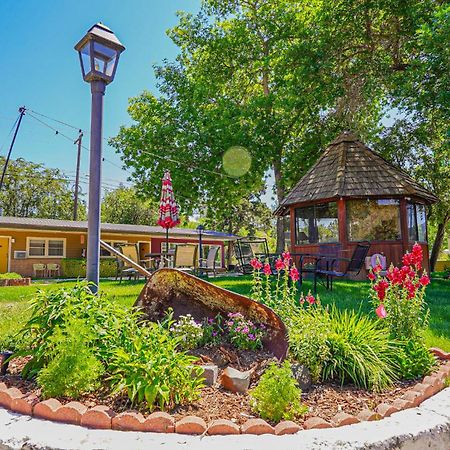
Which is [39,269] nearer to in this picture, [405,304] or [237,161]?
[237,161]

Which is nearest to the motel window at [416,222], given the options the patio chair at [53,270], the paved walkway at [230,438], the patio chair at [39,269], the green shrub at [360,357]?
the green shrub at [360,357]

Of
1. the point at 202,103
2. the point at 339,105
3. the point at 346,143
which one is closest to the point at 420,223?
the point at 346,143

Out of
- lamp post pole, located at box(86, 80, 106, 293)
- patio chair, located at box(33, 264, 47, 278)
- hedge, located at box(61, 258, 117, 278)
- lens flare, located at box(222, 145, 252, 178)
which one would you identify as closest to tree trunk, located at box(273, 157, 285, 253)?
lens flare, located at box(222, 145, 252, 178)

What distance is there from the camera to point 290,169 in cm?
1558

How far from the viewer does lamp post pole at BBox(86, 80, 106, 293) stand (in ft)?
10.2

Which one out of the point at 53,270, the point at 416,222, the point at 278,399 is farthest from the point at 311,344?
the point at 53,270

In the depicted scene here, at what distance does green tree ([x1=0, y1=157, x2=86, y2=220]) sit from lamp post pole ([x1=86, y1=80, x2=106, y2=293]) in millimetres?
29828

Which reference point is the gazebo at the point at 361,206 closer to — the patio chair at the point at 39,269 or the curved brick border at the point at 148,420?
the curved brick border at the point at 148,420

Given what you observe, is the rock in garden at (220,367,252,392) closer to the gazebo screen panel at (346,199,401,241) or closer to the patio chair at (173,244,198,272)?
the patio chair at (173,244,198,272)

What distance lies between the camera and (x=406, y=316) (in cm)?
291

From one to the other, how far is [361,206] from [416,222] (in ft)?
6.29

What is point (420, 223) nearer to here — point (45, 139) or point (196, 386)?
point (196, 386)

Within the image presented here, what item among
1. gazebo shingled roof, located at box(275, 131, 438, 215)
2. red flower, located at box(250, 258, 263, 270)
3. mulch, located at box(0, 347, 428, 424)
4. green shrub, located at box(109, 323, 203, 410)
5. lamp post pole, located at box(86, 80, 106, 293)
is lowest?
mulch, located at box(0, 347, 428, 424)

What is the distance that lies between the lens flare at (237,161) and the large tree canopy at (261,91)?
7.5 inches
